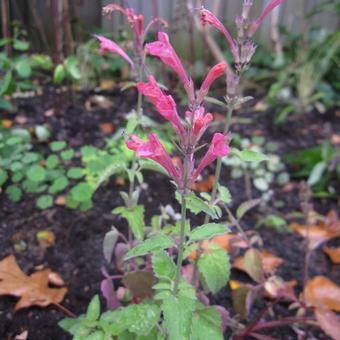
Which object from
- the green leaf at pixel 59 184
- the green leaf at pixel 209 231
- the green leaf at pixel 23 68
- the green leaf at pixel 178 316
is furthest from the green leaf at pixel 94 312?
the green leaf at pixel 23 68

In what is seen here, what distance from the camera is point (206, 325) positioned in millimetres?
1230

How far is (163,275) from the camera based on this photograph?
1.18 metres

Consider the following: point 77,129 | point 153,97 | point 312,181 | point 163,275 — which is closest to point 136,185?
point 77,129

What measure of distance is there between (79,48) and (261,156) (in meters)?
1.83

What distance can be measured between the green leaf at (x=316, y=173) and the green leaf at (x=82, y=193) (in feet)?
3.79

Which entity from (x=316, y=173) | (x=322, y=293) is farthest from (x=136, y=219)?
(x=316, y=173)

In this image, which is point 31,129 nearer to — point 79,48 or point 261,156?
point 79,48

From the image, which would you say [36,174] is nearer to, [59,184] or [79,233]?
[59,184]

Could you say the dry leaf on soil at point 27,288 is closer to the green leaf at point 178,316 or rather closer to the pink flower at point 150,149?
the green leaf at point 178,316

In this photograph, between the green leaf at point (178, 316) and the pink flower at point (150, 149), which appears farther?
the green leaf at point (178, 316)

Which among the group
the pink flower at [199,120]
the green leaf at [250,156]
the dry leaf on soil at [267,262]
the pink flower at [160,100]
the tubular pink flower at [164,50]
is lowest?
the dry leaf on soil at [267,262]

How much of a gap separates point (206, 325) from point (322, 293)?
0.68 meters

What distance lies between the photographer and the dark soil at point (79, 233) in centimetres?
165

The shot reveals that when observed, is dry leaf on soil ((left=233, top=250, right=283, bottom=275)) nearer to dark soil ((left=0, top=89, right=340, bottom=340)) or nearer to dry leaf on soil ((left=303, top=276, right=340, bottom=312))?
dark soil ((left=0, top=89, right=340, bottom=340))
